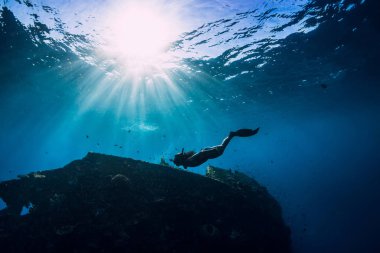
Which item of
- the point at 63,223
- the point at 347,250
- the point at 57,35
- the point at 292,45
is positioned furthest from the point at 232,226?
the point at 347,250

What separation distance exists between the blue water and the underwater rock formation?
31.8ft

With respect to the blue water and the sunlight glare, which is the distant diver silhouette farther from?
the sunlight glare

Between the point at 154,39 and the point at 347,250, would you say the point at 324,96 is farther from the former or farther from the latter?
the point at 154,39

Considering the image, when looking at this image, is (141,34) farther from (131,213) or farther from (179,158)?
(131,213)

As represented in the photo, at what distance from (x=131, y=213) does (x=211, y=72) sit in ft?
53.3

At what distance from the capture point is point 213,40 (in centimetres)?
1644

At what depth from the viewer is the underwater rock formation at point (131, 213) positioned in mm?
8164

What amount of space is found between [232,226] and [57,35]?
17748 millimetres

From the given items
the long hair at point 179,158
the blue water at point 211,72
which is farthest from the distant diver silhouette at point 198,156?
the blue water at point 211,72

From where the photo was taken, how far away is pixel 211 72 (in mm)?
21734

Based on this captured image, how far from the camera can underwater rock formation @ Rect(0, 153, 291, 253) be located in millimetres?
8164

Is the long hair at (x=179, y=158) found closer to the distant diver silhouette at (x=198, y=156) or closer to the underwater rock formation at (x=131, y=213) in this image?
the distant diver silhouette at (x=198, y=156)

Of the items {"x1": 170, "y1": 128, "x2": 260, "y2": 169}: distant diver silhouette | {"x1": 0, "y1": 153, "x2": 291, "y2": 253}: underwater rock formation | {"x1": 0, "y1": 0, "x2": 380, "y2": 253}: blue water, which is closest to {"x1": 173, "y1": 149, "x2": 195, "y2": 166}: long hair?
{"x1": 170, "y1": 128, "x2": 260, "y2": 169}: distant diver silhouette

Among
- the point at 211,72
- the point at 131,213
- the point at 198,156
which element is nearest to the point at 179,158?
the point at 198,156
